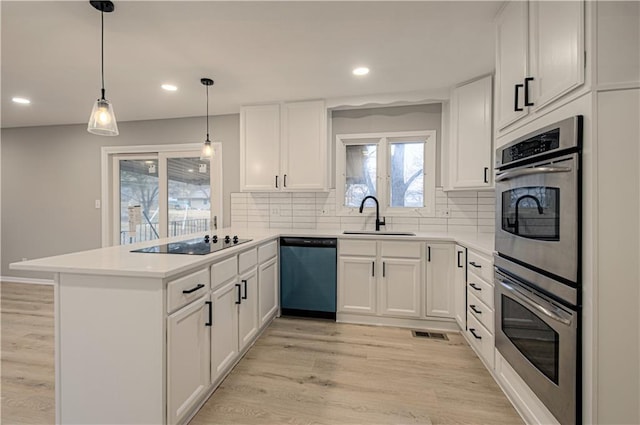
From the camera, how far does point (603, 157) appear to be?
114 cm

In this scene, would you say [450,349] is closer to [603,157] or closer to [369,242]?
[369,242]

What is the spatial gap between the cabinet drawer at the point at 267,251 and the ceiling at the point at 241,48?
5.10 ft

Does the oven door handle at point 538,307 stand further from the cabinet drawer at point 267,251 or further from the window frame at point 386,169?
the cabinet drawer at point 267,251

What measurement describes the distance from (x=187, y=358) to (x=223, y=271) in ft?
1.81

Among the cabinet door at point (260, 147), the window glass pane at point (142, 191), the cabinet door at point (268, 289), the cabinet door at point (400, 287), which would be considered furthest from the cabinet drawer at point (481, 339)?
the window glass pane at point (142, 191)

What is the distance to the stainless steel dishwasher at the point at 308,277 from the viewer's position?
3.07 m

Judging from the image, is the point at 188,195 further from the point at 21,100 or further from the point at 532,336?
the point at 532,336

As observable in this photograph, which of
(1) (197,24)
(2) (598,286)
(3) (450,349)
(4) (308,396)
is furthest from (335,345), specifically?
(1) (197,24)

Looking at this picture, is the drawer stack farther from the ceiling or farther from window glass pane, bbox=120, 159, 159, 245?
window glass pane, bbox=120, 159, 159, 245

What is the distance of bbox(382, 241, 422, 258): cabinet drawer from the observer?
2900 millimetres

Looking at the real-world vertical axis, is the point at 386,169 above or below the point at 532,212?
above

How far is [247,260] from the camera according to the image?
2400 millimetres

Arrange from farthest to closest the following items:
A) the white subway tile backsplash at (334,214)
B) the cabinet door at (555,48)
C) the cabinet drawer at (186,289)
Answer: the white subway tile backsplash at (334,214) → the cabinet drawer at (186,289) → the cabinet door at (555,48)

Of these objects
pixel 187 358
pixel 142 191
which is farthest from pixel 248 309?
pixel 142 191
